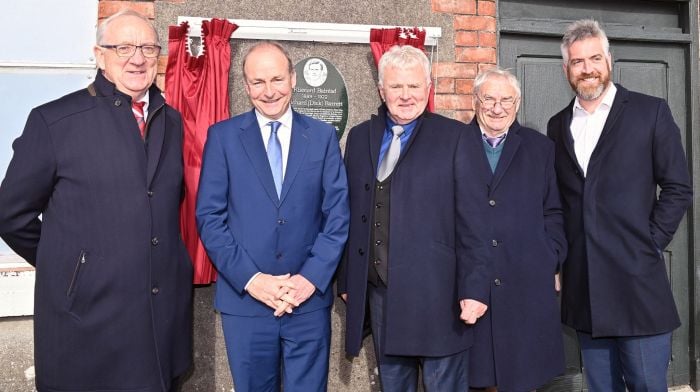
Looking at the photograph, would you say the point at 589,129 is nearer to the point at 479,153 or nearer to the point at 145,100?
the point at 479,153

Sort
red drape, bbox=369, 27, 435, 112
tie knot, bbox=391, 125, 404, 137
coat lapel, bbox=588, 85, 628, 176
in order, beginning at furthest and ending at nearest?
red drape, bbox=369, 27, 435, 112
coat lapel, bbox=588, 85, 628, 176
tie knot, bbox=391, 125, 404, 137

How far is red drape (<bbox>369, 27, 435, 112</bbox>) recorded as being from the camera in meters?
3.28

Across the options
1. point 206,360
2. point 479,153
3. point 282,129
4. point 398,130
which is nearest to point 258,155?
point 282,129

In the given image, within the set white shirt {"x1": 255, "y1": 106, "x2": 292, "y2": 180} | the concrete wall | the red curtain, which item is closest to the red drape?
the concrete wall

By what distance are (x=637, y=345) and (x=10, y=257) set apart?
3.33 meters

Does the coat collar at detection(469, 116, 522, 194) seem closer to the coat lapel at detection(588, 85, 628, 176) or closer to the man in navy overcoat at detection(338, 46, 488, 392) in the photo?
the man in navy overcoat at detection(338, 46, 488, 392)

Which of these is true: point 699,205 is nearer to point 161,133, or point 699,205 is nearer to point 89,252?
point 161,133

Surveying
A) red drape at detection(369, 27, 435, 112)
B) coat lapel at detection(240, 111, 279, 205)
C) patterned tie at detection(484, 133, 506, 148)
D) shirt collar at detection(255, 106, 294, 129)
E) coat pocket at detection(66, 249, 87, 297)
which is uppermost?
red drape at detection(369, 27, 435, 112)

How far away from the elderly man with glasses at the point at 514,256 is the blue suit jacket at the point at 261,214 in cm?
70

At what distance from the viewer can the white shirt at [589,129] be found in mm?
2682

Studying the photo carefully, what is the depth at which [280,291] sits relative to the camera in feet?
7.50

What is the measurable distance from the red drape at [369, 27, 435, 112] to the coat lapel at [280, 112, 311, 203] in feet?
3.39

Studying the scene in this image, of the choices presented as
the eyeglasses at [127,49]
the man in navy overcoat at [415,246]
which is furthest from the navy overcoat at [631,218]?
the eyeglasses at [127,49]

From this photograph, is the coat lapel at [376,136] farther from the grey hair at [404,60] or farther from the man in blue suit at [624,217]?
the man in blue suit at [624,217]
